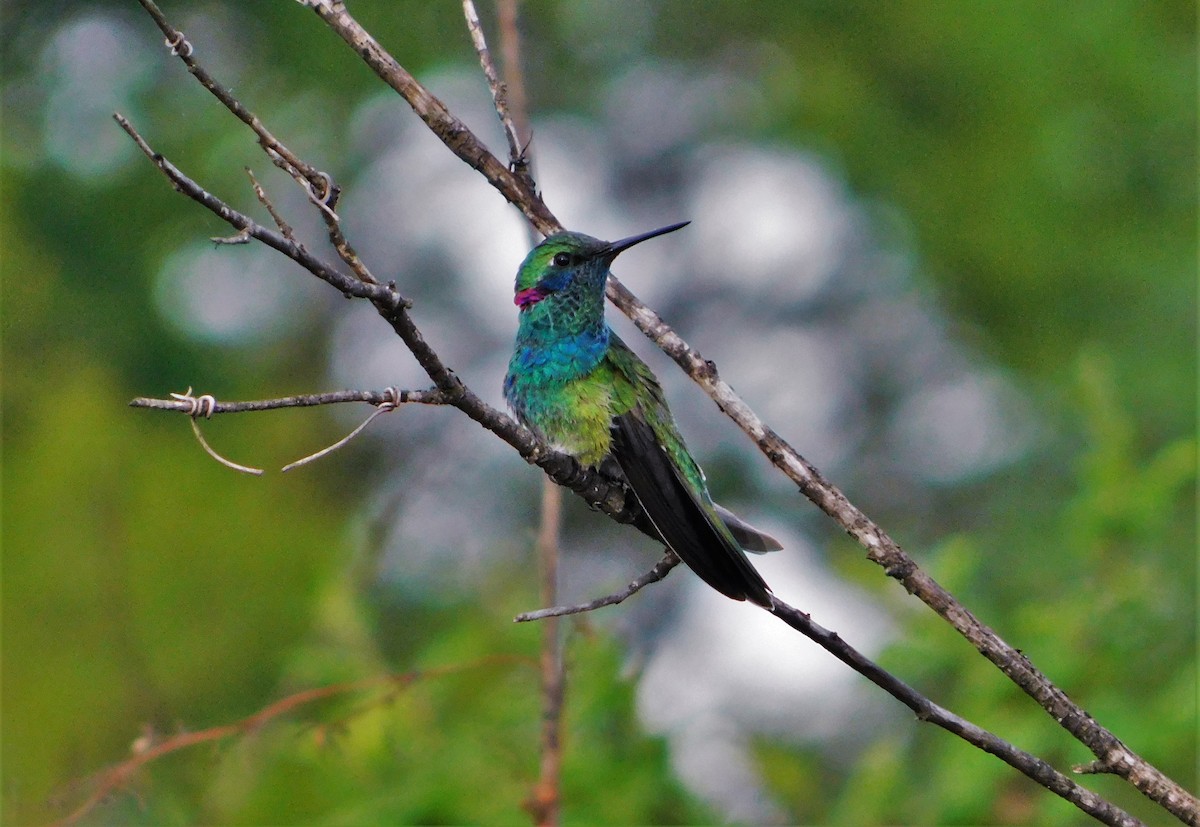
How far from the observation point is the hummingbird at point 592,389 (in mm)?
3826

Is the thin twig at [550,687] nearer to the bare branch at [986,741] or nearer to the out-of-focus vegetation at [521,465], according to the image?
the out-of-focus vegetation at [521,465]

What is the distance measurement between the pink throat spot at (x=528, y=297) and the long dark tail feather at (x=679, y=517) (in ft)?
1.89

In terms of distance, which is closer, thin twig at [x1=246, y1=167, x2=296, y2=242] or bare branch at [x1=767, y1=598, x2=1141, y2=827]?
thin twig at [x1=246, y1=167, x2=296, y2=242]

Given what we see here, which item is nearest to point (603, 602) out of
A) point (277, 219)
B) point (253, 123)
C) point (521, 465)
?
point (277, 219)

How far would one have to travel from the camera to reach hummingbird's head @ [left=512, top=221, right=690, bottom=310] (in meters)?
4.29

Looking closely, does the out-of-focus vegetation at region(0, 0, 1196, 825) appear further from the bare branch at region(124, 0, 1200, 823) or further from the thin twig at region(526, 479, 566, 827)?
the bare branch at region(124, 0, 1200, 823)

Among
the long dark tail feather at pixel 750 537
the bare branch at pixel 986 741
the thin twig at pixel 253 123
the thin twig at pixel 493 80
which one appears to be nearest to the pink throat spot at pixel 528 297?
the long dark tail feather at pixel 750 537

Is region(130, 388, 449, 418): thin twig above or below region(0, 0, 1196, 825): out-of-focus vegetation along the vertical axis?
below

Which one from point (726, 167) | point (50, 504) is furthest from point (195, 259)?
point (726, 167)

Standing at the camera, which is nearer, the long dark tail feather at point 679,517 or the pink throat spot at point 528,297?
the long dark tail feather at point 679,517

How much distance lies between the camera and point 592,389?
413cm

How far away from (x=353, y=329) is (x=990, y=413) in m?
7.60

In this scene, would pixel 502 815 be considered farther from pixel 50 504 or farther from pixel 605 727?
pixel 50 504

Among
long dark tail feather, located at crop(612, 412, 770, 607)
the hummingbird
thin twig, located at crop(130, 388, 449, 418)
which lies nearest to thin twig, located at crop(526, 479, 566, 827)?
the hummingbird
